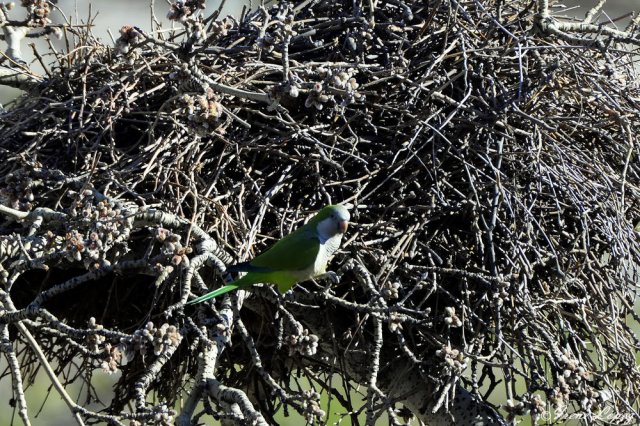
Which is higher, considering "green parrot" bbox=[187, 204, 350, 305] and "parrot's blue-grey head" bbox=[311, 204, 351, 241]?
"parrot's blue-grey head" bbox=[311, 204, 351, 241]

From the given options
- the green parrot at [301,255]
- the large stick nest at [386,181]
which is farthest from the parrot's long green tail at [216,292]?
the large stick nest at [386,181]

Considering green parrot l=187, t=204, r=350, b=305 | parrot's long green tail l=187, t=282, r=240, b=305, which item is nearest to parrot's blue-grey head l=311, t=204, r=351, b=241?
green parrot l=187, t=204, r=350, b=305

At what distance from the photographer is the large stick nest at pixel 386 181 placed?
1.91 m

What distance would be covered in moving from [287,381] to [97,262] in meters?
0.81

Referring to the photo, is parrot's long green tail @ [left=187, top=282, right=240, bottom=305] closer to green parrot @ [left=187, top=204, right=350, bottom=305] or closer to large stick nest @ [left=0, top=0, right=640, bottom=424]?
green parrot @ [left=187, top=204, right=350, bottom=305]

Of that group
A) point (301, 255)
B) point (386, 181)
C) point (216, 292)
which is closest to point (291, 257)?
point (301, 255)

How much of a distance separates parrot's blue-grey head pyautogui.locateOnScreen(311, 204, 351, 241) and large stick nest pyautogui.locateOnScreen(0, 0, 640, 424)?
84 mm

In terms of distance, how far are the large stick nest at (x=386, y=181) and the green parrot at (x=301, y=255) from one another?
55 millimetres

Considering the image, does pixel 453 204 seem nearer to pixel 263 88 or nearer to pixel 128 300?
pixel 263 88

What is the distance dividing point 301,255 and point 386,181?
1.25 ft

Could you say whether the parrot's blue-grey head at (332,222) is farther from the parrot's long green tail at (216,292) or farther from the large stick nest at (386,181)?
the parrot's long green tail at (216,292)

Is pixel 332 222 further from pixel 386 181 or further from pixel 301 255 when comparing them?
pixel 386 181

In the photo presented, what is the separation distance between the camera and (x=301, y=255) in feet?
5.76

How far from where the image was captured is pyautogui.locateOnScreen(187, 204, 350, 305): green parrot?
68.6 inches
